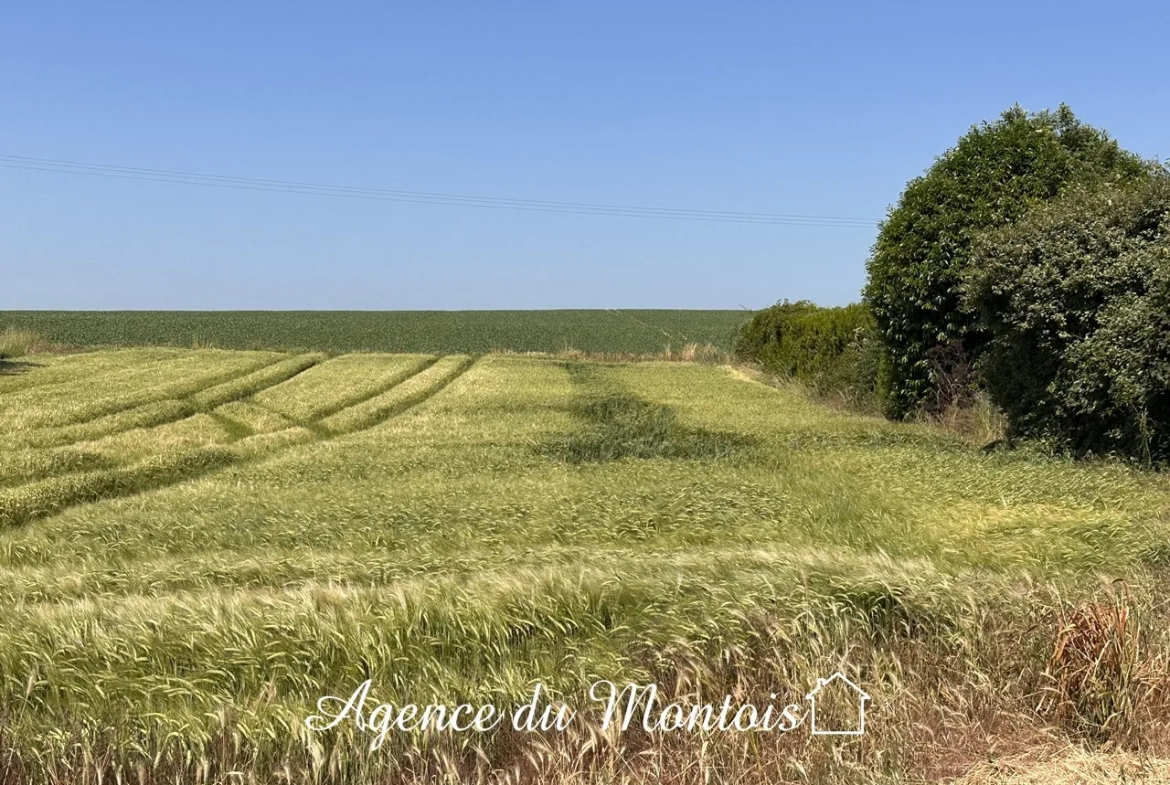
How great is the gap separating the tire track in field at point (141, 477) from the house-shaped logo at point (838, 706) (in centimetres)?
1209

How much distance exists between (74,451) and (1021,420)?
55.4 feet

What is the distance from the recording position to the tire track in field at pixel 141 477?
13.1 m

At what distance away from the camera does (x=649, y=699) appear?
15.4 ft

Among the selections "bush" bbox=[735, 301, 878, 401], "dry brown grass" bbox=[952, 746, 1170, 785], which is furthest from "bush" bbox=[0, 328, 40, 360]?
"dry brown grass" bbox=[952, 746, 1170, 785]

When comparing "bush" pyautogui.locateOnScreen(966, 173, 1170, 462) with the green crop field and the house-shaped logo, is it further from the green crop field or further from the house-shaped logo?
the house-shaped logo

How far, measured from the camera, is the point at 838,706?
4605 millimetres

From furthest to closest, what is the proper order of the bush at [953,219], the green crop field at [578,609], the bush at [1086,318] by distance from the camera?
the bush at [953,219] < the bush at [1086,318] < the green crop field at [578,609]

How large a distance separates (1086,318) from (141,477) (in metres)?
15.5

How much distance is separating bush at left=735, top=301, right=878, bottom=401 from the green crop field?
10.5 meters

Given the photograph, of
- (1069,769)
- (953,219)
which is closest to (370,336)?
(953,219)

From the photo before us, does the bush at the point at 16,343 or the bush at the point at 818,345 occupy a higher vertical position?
the bush at the point at 818,345

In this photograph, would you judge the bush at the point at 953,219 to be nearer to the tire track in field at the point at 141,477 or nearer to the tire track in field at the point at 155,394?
the tire track in field at the point at 141,477

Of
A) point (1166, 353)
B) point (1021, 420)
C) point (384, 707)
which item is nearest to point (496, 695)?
point (384, 707)

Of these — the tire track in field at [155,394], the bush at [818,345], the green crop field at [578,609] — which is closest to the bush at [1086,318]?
the green crop field at [578,609]
